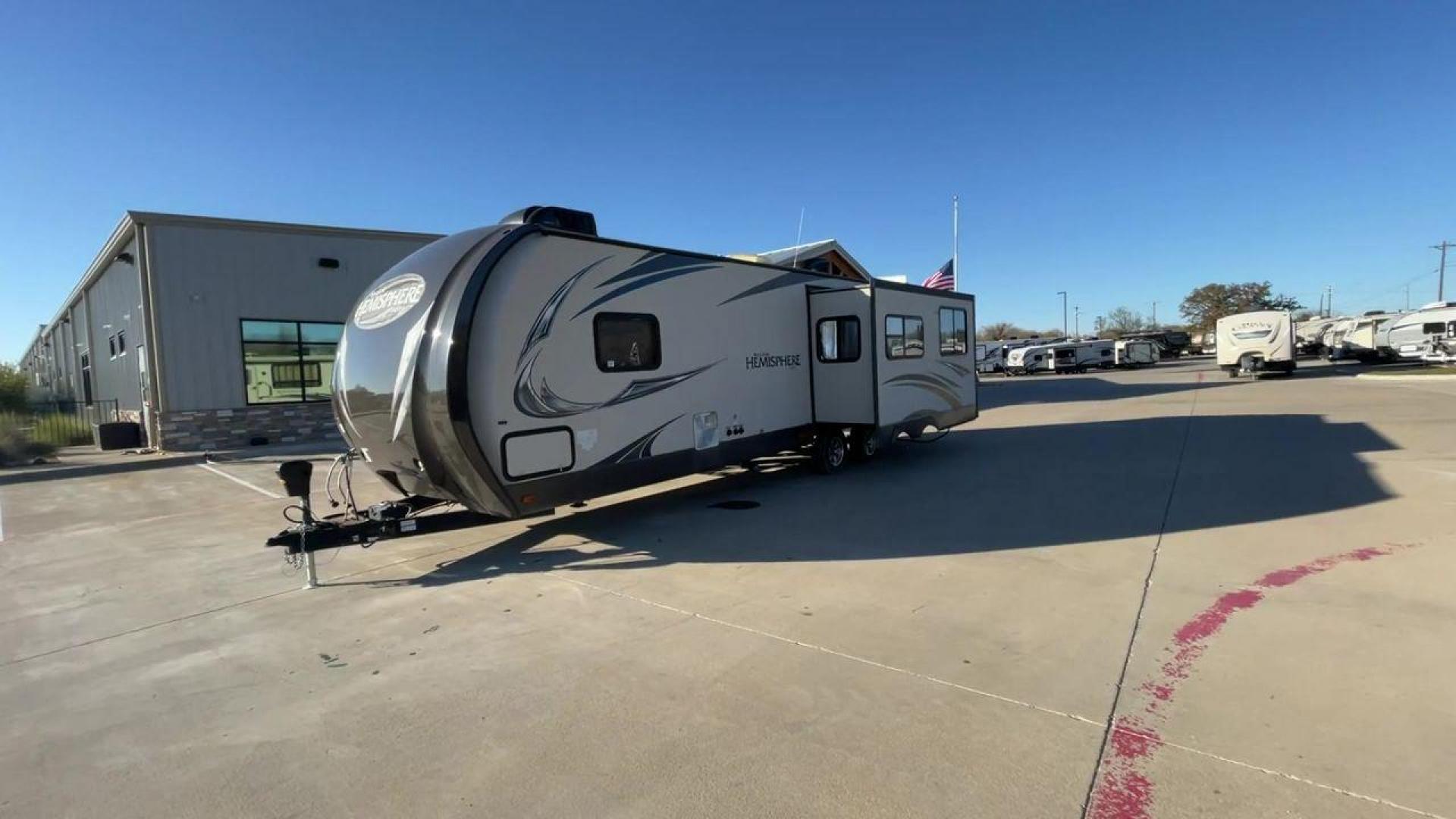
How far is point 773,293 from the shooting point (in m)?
9.88

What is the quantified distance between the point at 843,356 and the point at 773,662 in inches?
270

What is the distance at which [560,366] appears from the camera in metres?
6.68

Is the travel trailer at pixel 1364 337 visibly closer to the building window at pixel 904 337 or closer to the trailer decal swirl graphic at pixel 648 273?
the building window at pixel 904 337

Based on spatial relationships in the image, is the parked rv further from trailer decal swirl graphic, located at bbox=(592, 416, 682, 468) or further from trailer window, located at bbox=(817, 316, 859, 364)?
trailer decal swirl graphic, located at bbox=(592, 416, 682, 468)

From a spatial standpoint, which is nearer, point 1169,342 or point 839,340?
point 839,340

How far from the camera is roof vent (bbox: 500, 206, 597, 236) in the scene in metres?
6.86

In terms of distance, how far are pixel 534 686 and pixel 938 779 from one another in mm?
2192

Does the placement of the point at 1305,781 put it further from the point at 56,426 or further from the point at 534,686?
the point at 56,426

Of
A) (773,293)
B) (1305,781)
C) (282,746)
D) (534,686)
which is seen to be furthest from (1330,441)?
(282,746)

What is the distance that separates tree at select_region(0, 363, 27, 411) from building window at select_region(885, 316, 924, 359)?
89.1 feet

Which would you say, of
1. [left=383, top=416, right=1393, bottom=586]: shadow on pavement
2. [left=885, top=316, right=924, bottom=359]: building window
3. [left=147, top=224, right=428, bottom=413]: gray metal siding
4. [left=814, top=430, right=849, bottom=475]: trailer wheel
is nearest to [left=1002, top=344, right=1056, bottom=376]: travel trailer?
[left=383, top=416, right=1393, bottom=586]: shadow on pavement

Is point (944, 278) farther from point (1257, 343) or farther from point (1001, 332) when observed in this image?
point (1001, 332)

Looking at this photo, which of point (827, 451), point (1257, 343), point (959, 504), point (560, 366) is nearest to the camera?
point (560, 366)

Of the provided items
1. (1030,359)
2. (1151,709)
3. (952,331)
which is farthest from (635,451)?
(1030,359)
